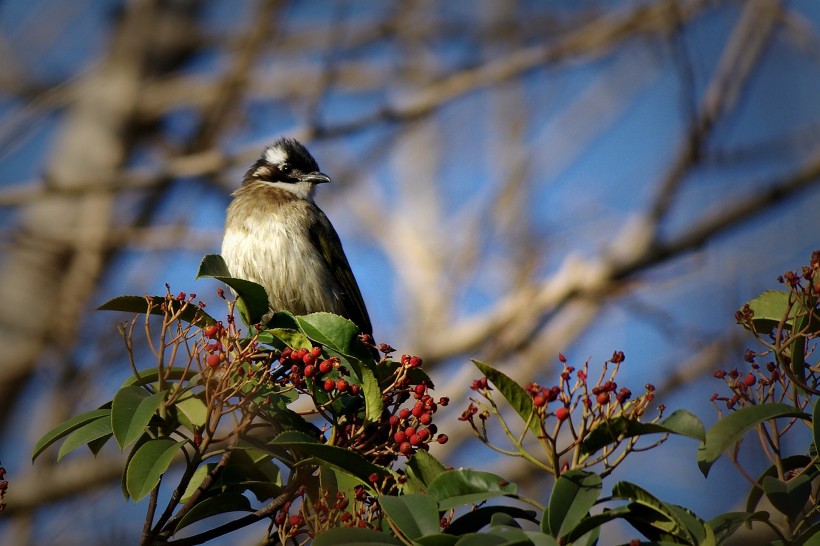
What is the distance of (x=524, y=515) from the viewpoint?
7.23ft

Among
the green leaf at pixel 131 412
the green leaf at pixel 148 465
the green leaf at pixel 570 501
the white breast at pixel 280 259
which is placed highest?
the white breast at pixel 280 259

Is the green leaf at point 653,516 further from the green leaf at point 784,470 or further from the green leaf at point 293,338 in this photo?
the green leaf at point 293,338

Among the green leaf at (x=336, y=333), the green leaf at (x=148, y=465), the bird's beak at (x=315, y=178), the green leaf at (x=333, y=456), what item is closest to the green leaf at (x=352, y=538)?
the green leaf at (x=333, y=456)

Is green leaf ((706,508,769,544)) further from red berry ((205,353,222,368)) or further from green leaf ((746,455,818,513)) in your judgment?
red berry ((205,353,222,368))

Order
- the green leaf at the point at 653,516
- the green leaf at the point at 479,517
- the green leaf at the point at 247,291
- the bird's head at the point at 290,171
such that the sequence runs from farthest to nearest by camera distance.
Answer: the bird's head at the point at 290,171
the green leaf at the point at 247,291
the green leaf at the point at 479,517
the green leaf at the point at 653,516

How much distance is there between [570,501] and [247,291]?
128 centimetres

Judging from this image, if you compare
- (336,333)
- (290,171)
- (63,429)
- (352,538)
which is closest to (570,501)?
(352,538)

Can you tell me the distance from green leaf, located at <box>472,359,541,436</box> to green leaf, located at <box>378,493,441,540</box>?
33cm

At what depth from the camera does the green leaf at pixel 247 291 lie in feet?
9.24

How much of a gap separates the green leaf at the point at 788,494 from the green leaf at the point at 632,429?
0.60 ft

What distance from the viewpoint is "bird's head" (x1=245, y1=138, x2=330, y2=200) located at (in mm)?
6121

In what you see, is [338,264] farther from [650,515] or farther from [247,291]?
[650,515]

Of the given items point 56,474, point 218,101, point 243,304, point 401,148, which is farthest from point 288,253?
point 401,148

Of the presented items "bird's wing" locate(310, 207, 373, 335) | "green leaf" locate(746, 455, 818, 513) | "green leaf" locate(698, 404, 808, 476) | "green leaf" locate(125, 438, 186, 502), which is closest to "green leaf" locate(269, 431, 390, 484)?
"green leaf" locate(125, 438, 186, 502)
